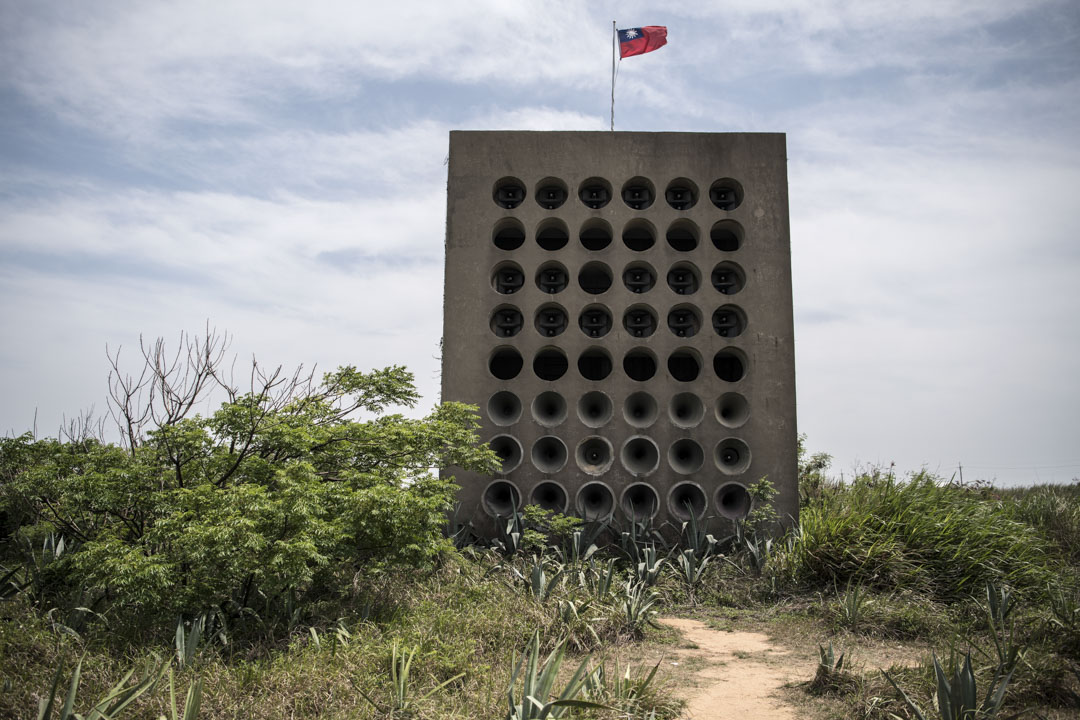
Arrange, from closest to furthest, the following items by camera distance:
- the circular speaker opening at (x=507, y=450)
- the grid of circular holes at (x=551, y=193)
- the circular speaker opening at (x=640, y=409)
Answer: the circular speaker opening at (x=507, y=450) → the circular speaker opening at (x=640, y=409) → the grid of circular holes at (x=551, y=193)

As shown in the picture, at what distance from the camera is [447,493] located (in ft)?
33.3

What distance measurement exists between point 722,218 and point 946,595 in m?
8.83

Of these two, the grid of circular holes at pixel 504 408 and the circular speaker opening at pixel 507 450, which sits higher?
the grid of circular holes at pixel 504 408

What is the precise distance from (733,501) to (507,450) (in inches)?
192

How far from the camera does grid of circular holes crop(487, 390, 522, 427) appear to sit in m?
15.5

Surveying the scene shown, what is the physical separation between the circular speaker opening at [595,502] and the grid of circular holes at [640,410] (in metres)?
1.49

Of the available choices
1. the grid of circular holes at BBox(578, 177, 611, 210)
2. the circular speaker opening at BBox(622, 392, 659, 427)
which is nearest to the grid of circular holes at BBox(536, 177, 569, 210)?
the grid of circular holes at BBox(578, 177, 611, 210)

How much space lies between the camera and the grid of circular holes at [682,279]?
16.5 m

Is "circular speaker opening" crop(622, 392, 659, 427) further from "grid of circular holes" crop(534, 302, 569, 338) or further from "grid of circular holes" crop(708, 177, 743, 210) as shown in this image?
"grid of circular holes" crop(708, 177, 743, 210)

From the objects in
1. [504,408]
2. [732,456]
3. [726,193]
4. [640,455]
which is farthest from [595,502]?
[726,193]

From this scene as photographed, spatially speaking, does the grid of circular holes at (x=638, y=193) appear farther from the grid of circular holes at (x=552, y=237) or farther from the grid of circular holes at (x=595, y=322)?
the grid of circular holes at (x=595, y=322)

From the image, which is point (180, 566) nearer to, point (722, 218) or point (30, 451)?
point (30, 451)

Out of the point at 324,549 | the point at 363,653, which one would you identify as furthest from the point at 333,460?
the point at 363,653

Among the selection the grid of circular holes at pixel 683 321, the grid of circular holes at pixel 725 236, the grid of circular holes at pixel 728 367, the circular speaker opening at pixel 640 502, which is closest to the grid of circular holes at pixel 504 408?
the circular speaker opening at pixel 640 502
